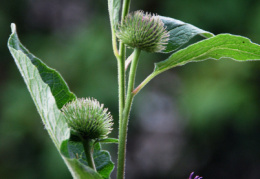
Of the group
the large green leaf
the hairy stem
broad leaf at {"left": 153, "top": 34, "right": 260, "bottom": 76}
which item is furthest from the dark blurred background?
the large green leaf

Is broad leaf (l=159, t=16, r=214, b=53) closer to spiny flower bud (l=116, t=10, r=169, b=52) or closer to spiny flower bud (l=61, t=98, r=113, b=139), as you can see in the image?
spiny flower bud (l=116, t=10, r=169, b=52)

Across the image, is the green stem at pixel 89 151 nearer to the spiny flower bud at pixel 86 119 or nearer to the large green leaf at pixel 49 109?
the spiny flower bud at pixel 86 119

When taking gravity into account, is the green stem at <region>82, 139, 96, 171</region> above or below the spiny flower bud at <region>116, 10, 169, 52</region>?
below

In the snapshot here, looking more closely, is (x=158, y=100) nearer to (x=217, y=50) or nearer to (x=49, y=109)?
(x=217, y=50)

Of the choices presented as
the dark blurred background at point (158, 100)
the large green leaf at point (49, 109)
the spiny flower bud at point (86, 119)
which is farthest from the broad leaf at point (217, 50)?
the dark blurred background at point (158, 100)

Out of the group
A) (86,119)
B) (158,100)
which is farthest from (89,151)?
(158,100)
